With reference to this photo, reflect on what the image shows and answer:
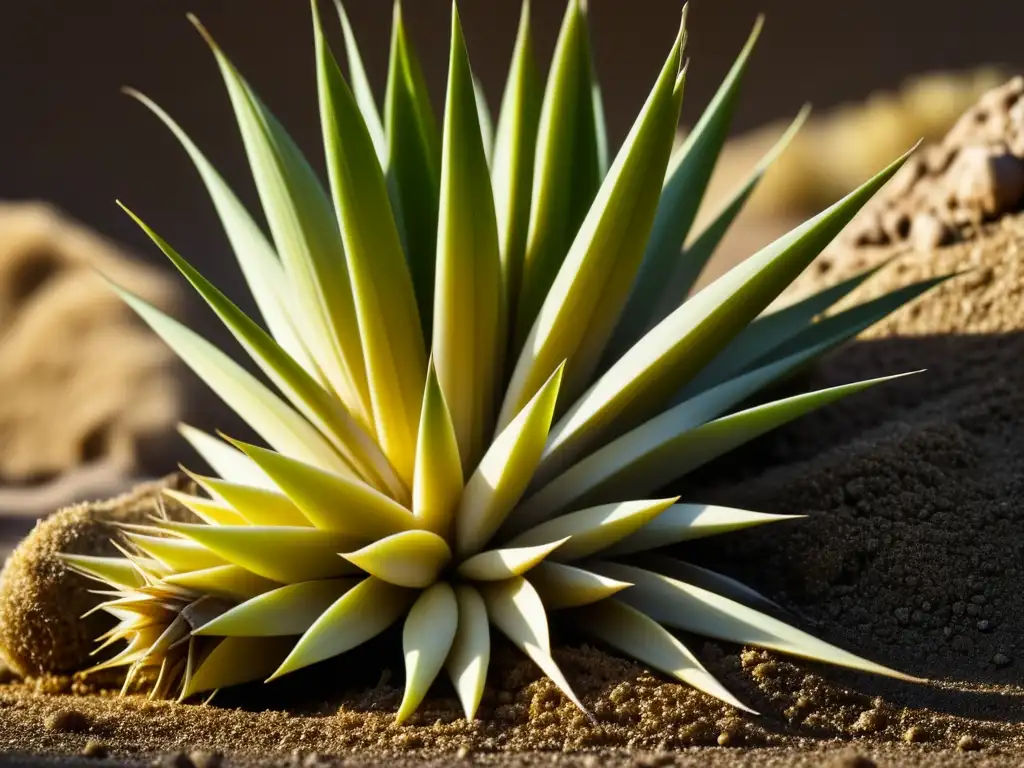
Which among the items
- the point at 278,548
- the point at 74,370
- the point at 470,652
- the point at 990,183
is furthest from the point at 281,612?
the point at 74,370

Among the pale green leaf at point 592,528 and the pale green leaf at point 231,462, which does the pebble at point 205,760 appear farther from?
the pale green leaf at point 231,462

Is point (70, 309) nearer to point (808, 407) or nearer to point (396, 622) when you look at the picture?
point (396, 622)

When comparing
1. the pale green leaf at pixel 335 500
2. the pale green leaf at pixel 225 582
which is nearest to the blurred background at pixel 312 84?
the pale green leaf at pixel 225 582

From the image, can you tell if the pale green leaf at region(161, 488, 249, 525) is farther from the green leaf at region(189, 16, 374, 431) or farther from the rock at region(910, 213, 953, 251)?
the rock at region(910, 213, 953, 251)

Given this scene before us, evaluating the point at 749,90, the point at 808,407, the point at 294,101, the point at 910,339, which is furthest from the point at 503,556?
the point at 749,90

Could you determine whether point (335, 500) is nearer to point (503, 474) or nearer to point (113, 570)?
point (503, 474)

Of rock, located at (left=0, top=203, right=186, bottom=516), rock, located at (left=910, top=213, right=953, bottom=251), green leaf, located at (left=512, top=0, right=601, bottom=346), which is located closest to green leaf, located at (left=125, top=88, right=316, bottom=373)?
green leaf, located at (left=512, top=0, right=601, bottom=346)
